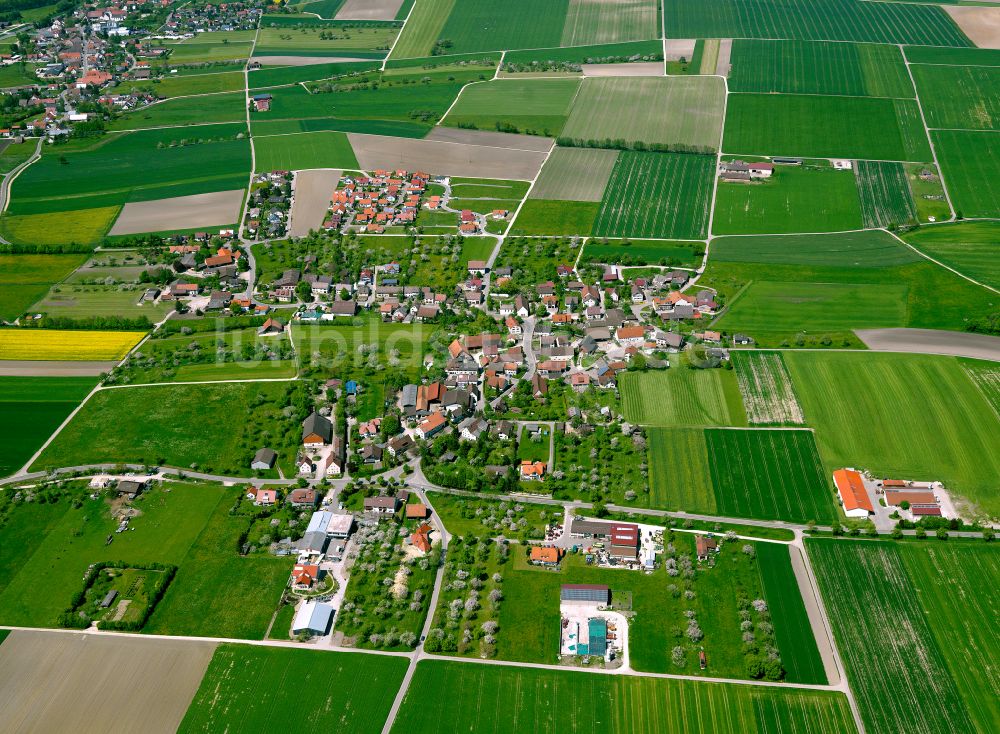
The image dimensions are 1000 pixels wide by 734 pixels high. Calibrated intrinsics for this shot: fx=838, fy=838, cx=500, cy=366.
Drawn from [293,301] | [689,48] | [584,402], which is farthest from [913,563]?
[689,48]

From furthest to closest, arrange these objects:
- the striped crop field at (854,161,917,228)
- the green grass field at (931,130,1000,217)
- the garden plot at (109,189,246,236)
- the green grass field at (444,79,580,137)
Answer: the green grass field at (444,79,580,137) → the garden plot at (109,189,246,236) → the green grass field at (931,130,1000,217) → the striped crop field at (854,161,917,228)

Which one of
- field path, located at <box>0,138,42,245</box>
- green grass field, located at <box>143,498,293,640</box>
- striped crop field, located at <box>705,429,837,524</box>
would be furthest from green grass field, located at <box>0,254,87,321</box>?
striped crop field, located at <box>705,429,837,524</box>

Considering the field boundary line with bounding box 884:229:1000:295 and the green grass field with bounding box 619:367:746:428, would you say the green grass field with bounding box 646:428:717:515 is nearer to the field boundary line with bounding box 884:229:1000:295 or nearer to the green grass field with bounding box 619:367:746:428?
the green grass field with bounding box 619:367:746:428

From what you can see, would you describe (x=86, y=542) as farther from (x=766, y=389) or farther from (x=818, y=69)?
(x=818, y=69)

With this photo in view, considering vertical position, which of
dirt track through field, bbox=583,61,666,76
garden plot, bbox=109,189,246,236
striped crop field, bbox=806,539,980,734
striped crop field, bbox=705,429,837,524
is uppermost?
dirt track through field, bbox=583,61,666,76

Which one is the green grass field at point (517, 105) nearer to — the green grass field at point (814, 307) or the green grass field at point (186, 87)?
the green grass field at point (186, 87)

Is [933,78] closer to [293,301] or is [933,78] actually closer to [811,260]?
[811,260]

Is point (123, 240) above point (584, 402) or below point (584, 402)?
above
